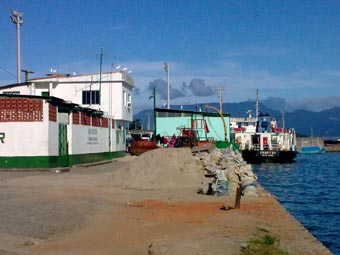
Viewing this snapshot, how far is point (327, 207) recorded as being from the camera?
22.2 meters

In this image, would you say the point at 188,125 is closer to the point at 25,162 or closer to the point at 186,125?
the point at 186,125

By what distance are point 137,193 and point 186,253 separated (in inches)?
434

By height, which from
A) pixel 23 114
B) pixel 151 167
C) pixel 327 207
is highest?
pixel 23 114

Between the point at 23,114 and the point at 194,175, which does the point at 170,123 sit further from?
the point at 194,175

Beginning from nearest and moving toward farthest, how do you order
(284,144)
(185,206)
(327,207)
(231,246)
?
(231,246), (185,206), (327,207), (284,144)

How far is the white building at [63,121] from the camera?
30.3m

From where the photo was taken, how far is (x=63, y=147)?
1304 inches

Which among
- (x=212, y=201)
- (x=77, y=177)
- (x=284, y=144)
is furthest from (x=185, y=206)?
(x=284, y=144)

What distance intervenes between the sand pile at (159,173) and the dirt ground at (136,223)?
4.38 ft

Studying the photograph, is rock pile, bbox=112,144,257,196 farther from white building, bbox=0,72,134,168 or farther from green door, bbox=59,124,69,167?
green door, bbox=59,124,69,167

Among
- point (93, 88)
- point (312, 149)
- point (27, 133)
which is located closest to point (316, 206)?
point (27, 133)

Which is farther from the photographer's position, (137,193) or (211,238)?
(137,193)

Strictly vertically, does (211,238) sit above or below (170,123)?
below

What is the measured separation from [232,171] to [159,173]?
5239 millimetres
